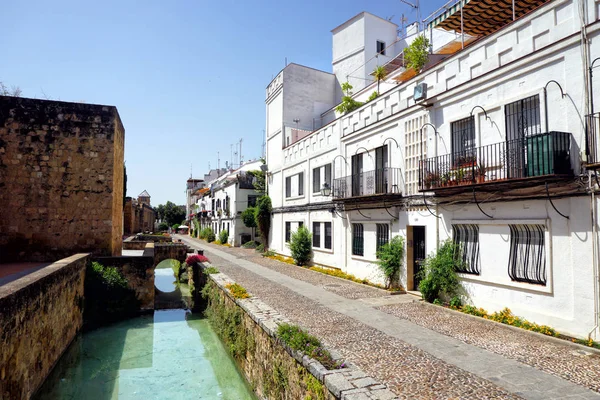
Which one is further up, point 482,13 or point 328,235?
point 482,13

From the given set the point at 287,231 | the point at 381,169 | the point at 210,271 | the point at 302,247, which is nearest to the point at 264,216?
the point at 287,231

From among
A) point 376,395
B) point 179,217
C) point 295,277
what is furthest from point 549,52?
point 179,217

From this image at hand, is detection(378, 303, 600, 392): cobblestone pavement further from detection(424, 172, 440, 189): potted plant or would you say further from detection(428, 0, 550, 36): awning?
detection(428, 0, 550, 36): awning

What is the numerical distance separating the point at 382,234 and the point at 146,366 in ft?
27.8

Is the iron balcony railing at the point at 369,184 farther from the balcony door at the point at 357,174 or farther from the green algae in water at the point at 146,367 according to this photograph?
the green algae in water at the point at 146,367

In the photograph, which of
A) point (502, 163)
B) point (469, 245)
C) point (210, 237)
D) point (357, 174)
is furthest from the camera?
point (210, 237)

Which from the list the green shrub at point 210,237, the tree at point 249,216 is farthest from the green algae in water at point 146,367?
the green shrub at point 210,237

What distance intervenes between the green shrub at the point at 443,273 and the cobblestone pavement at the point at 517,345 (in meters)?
0.67

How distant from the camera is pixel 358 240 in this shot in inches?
583

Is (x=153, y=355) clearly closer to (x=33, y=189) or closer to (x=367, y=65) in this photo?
(x=33, y=189)

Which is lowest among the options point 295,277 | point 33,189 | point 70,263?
point 295,277

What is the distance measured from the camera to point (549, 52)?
7648mm

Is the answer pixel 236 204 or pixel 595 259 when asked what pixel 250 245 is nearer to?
pixel 236 204

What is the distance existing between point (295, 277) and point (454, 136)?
8348 millimetres
